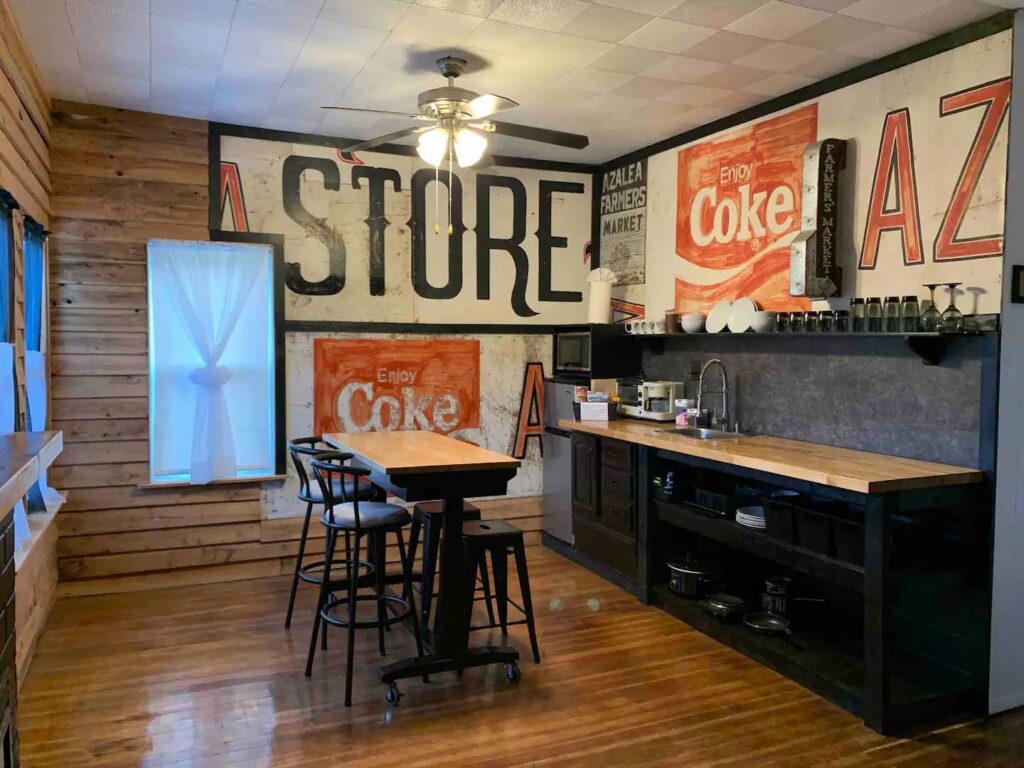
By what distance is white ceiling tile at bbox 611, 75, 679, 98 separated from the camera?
13.3ft

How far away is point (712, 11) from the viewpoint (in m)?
3.21

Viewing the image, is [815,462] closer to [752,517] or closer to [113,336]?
[752,517]

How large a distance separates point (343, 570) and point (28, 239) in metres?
2.64

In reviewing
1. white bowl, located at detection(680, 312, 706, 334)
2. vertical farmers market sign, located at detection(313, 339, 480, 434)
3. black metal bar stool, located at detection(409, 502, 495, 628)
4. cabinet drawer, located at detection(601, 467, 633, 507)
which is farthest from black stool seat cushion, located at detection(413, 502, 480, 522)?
white bowl, located at detection(680, 312, 706, 334)

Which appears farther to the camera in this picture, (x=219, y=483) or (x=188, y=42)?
(x=219, y=483)

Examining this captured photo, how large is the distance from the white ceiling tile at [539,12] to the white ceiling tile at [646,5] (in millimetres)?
121

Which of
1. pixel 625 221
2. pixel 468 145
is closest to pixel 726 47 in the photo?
pixel 468 145

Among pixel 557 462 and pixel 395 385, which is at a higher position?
pixel 395 385

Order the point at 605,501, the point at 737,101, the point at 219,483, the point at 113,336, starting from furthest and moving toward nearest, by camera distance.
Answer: the point at 219,483 → the point at 605,501 → the point at 113,336 → the point at 737,101

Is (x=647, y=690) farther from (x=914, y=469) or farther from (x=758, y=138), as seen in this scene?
(x=758, y=138)

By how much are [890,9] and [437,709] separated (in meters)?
3.36

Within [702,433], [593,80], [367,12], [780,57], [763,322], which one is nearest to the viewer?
[367,12]

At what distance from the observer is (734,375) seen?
465 cm

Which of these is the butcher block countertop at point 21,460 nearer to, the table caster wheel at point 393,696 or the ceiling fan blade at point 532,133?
the table caster wheel at point 393,696
